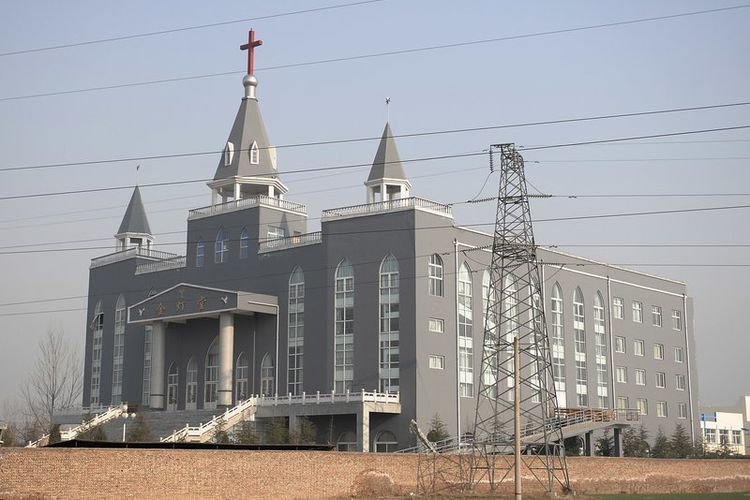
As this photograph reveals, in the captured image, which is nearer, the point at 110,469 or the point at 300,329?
the point at 110,469

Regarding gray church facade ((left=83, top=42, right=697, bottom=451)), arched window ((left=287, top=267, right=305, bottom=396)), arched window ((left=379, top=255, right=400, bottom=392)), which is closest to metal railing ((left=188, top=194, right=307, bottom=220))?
gray church facade ((left=83, top=42, right=697, bottom=451))

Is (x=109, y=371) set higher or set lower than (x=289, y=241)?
lower

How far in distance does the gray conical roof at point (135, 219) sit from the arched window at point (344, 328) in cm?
2567

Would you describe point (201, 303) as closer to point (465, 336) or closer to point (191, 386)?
point (191, 386)

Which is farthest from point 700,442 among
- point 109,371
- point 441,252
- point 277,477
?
point 277,477

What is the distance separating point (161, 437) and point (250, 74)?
27450 mm

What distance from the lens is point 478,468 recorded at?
44.9 meters

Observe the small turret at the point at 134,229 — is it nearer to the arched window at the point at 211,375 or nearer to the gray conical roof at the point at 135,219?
the gray conical roof at the point at 135,219

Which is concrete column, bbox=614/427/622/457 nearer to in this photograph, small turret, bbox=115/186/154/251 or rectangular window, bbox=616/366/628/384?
rectangular window, bbox=616/366/628/384

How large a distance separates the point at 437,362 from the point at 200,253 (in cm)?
2139

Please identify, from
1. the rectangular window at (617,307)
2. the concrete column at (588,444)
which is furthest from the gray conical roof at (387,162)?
the rectangular window at (617,307)

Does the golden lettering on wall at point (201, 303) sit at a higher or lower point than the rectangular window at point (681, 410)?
higher

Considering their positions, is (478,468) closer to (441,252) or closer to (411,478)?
(411,478)

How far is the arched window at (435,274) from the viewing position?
62844mm
